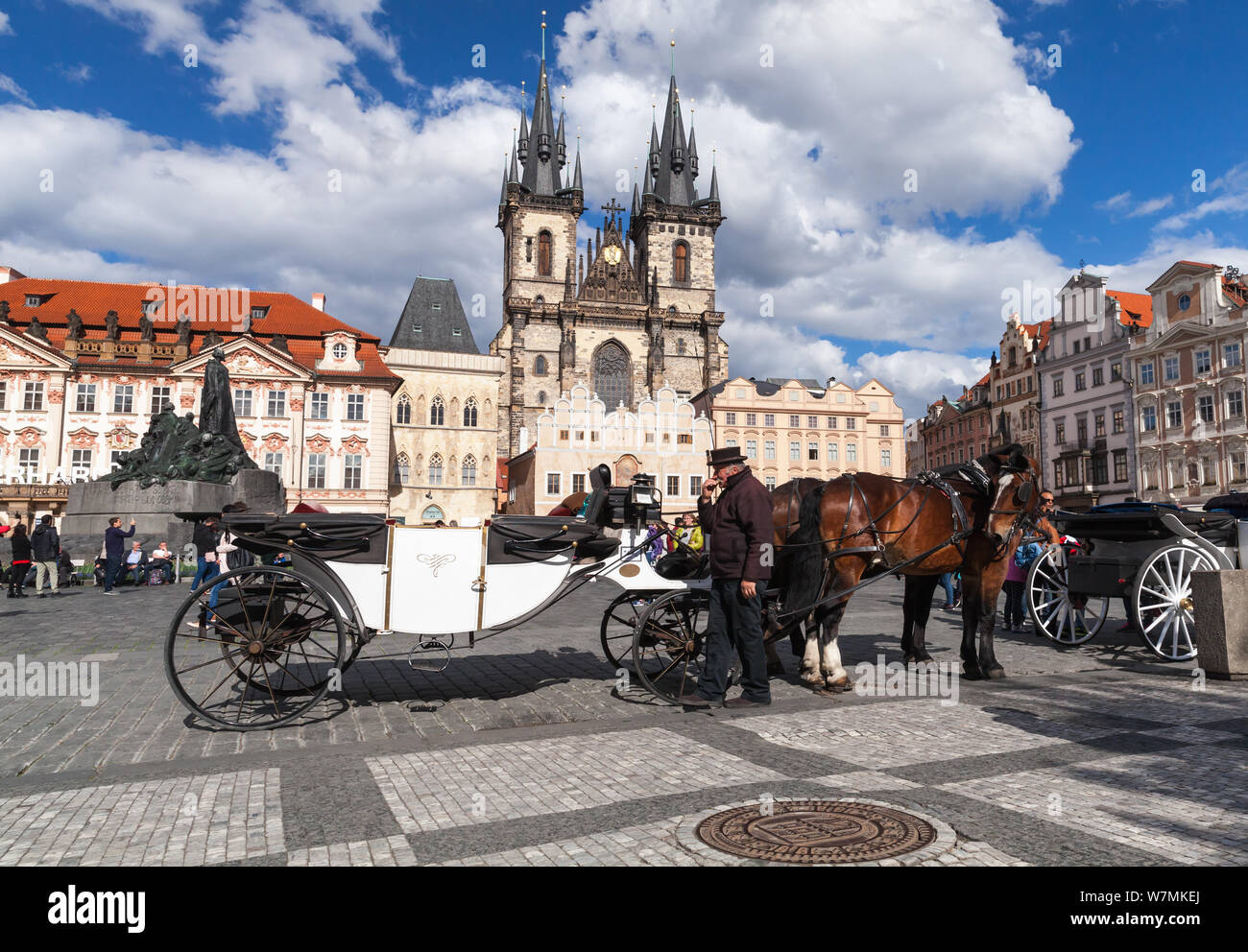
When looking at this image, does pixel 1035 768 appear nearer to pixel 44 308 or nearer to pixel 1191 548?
pixel 1191 548

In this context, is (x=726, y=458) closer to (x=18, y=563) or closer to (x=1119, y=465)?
(x=18, y=563)

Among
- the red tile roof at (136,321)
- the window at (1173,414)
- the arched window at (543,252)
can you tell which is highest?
the arched window at (543,252)

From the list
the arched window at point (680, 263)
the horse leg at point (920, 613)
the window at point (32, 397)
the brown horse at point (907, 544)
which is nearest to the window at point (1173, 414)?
the arched window at point (680, 263)

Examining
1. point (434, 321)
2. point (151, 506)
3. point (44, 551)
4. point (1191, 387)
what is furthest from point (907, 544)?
point (434, 321)

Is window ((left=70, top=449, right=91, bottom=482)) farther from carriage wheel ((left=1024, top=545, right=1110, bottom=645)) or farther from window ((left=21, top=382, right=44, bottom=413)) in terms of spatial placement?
carriage wheel ((left=1024, top=545, right=1110, bottom=645))

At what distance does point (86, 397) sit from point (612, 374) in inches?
1537

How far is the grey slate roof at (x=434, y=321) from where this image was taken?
64.9m

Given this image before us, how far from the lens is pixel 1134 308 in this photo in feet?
169

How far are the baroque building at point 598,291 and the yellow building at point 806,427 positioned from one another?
679 centimetres

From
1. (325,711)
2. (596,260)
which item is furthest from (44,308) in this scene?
(325,711)

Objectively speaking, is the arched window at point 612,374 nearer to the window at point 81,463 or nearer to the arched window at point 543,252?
the arched window at point 543,252

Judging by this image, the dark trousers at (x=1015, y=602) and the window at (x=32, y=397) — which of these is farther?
the window at (x=32, y=397)

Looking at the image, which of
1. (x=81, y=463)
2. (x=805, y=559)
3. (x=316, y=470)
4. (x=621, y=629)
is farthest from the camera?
(x=316, y=470)

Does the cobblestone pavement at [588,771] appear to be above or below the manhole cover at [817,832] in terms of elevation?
below
